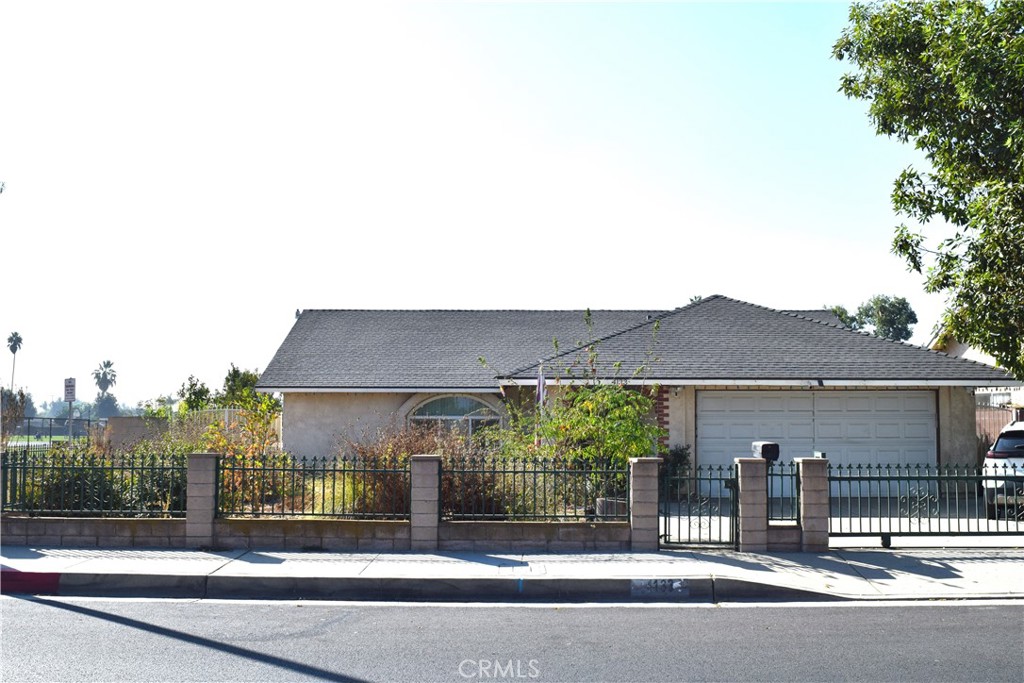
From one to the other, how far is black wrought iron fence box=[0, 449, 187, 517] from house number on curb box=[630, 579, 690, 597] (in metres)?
6.39

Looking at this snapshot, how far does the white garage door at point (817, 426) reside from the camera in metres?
19.5

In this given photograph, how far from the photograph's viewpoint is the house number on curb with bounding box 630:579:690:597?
9.85 metres

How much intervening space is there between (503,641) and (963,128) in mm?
15001

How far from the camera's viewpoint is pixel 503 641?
25.7ft

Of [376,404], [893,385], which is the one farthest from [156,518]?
[893,385]

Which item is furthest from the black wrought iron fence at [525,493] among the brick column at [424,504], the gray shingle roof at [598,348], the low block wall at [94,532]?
the gray shingle roof at [598,348]

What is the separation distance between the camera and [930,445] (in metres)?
19.6

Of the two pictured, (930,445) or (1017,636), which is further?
(930,445)

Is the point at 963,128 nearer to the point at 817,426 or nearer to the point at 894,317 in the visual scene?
the point at 817,426

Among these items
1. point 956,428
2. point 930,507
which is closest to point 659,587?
point 930,507

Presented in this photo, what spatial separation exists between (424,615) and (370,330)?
64.7 ft

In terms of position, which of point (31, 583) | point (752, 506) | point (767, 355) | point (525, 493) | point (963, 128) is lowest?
point (31, 583)

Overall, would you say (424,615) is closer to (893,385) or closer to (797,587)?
(797,587)

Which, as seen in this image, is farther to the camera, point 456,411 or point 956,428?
point 456,411
